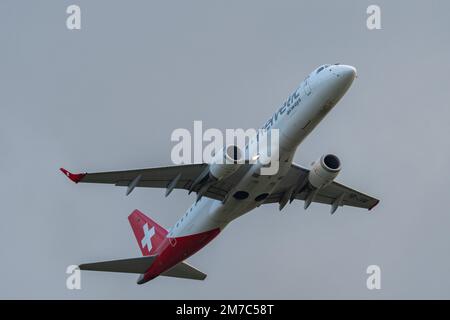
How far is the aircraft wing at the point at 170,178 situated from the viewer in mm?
44281

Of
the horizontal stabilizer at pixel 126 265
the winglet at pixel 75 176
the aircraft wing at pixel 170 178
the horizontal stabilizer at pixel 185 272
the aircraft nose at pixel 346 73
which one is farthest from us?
the horizontal stabilizer at pixel 185 272

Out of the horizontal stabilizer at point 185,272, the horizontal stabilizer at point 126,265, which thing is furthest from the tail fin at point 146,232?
the horizontal stabilizer at point 185,272

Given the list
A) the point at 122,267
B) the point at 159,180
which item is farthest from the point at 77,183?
the point at 122,267

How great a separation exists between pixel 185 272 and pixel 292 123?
1513 centimetres

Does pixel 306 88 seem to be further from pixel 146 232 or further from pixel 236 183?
pixel 146 232

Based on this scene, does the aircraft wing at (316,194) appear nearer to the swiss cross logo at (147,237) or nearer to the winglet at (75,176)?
the swiss cross logo at (147,237)

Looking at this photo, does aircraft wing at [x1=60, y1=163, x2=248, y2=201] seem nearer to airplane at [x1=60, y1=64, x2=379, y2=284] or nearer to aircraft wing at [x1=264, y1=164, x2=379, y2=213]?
airplane at [x1=60, y1=64, x2=379, y2=284]

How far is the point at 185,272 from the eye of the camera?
173ft

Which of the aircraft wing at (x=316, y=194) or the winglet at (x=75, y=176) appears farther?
the aircraft wing at (x=316, y=194)

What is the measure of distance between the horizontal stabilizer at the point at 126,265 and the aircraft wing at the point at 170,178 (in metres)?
5.77

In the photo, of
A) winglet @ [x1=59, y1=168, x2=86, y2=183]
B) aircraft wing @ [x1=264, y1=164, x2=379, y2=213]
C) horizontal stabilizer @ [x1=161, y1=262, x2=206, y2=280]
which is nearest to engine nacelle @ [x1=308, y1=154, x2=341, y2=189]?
aircraft wing @ [x1=264, y1=164, x2=379, y2=213]

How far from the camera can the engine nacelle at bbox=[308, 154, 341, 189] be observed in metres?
45.4

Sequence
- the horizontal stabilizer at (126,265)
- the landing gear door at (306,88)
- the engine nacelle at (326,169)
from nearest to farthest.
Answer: the landing gear door at (306,88), the engine nacelle at (326,169), the horizontal stabilizer at (126,265)

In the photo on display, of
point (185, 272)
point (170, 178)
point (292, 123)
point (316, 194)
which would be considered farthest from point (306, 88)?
point (185, 272)
